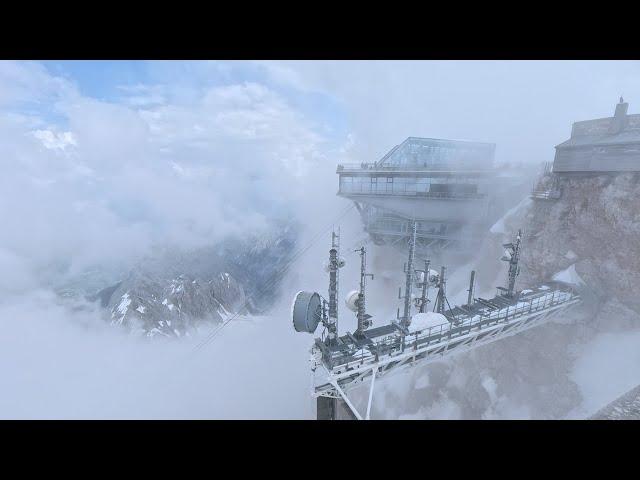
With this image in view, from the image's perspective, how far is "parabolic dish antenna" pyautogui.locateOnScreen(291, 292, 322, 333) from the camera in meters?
16.5

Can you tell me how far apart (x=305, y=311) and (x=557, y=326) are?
1041 inches

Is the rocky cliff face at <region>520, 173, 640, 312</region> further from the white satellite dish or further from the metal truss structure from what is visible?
the white satellite dish

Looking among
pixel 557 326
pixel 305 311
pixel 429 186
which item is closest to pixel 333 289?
pixel 305 311

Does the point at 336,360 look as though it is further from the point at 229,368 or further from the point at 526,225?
the point at 229,368

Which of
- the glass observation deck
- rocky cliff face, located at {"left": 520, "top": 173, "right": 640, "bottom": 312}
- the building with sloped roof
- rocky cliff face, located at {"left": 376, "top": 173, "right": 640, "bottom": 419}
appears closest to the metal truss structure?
rocky cliff face, located at {"left": 376, "top": 173, "right": 640, "bottom": 419}

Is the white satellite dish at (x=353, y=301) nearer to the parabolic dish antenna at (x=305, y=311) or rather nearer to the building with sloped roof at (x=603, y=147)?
the parabolic dish antenna at (x=305, y=311)

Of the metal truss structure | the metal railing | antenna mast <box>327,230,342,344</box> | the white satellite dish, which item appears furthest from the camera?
the white satellite dish

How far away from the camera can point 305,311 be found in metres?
16.6

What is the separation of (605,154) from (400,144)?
2371 cm

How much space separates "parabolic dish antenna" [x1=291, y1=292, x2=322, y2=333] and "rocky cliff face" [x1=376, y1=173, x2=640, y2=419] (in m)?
21.7

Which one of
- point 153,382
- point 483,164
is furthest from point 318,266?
point 153,382

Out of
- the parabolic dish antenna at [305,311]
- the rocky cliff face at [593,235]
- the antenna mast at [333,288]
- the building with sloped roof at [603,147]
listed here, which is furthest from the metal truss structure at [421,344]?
the building with sloped roof at [603,147]

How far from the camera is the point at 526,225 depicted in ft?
115

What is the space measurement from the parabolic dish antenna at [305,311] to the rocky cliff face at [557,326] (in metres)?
21.7
